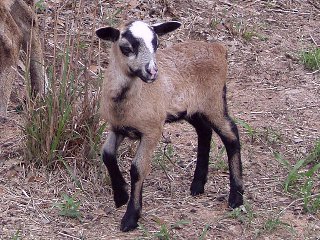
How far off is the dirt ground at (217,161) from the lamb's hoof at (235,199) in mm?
79

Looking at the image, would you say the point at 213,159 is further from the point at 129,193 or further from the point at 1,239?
the point at 1,239

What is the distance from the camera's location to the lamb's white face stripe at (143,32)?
18.1 feet

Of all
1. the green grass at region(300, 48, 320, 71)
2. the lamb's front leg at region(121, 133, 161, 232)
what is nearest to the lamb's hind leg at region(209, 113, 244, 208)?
the lamb's front leg at region(121, 133, 161, 232)

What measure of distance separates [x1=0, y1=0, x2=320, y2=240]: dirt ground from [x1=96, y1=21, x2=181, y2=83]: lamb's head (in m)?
1.20

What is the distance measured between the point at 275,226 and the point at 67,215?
1.57m

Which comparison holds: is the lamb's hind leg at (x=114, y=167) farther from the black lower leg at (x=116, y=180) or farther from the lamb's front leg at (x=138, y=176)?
the lamb's front leg at (x=138, y=176)

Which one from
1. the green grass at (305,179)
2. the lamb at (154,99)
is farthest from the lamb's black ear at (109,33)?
the green grass at (305,179)

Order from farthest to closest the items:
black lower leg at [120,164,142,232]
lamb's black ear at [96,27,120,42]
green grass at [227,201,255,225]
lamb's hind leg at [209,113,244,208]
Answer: lamb's hind leg at [209,113,244,208], green grass at [227,201,255,225], black lower leg at [120,164,142,232], lamb's black ear at [96,27,120,42]

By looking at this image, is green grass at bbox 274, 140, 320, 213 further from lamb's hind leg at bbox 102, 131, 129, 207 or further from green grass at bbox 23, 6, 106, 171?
green grass at bbox 23, 6, 106, 171

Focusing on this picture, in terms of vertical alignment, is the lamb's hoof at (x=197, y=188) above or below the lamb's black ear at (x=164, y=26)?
below

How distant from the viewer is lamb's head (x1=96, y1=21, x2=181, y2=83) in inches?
214

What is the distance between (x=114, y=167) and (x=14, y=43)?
2115 mm

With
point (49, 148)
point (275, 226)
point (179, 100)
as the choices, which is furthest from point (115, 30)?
point (275, 226)

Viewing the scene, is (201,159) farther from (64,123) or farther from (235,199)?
(64,123)
